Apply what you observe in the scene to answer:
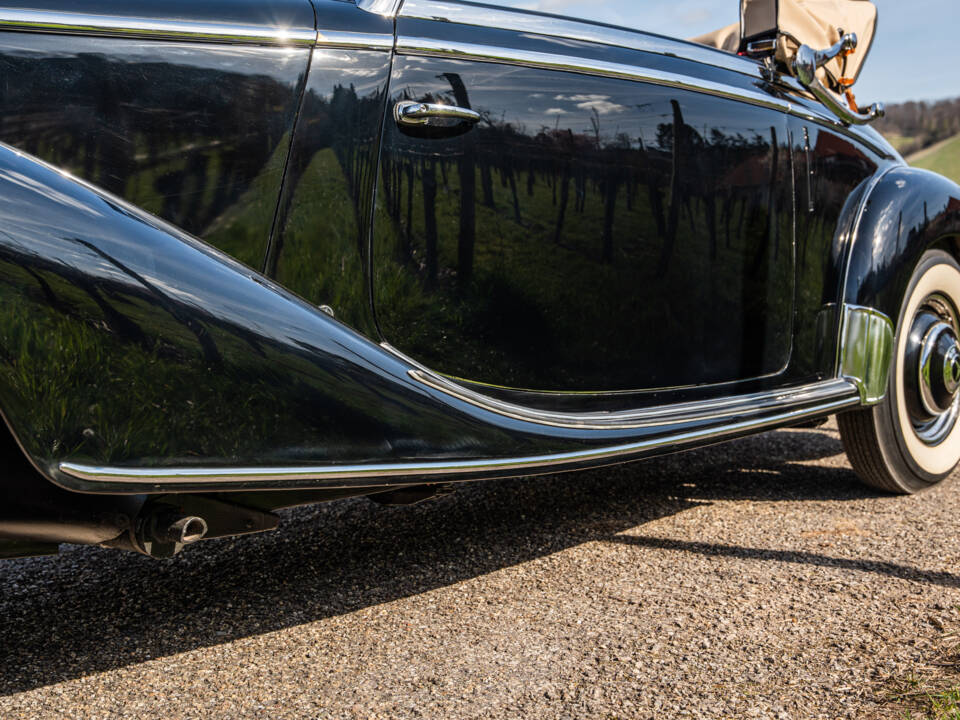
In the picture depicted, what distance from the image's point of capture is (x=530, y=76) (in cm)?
220

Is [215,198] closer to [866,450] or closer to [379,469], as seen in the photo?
[379,469]

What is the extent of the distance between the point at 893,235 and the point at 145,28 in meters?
2.44

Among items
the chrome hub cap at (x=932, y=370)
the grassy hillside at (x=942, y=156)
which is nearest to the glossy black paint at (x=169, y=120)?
the chrome hub cap at (x=932, y=370)

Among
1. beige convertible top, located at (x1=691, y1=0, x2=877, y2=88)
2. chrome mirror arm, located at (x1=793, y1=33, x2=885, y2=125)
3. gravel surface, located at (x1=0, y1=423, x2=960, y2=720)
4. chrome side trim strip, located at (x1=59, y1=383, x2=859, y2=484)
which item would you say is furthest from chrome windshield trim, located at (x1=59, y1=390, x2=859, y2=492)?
beige convertible top, located at (x1=691, y1=0, x2=877, y2=88)

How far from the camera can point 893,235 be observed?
3014mm

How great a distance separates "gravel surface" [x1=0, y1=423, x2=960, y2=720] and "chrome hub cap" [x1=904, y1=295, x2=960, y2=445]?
30 cm

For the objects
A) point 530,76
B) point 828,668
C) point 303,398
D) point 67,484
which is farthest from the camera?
point 530,76

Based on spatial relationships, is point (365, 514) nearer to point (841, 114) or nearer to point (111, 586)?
point (111, 586)

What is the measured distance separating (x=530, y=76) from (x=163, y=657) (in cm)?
163

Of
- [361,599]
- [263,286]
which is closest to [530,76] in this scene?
[263,286]

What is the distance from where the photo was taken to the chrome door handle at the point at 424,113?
2.01m

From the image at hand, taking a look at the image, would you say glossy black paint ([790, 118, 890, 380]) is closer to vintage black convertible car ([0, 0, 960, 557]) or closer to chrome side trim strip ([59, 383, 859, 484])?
vintage black convertible car ([0, 0, 960, 557])

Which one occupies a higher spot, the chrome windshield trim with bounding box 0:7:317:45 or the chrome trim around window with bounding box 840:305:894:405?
the chrome windshield trim with bounding box 0:7:317:45

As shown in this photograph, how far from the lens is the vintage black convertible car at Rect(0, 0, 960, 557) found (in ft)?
4.85
